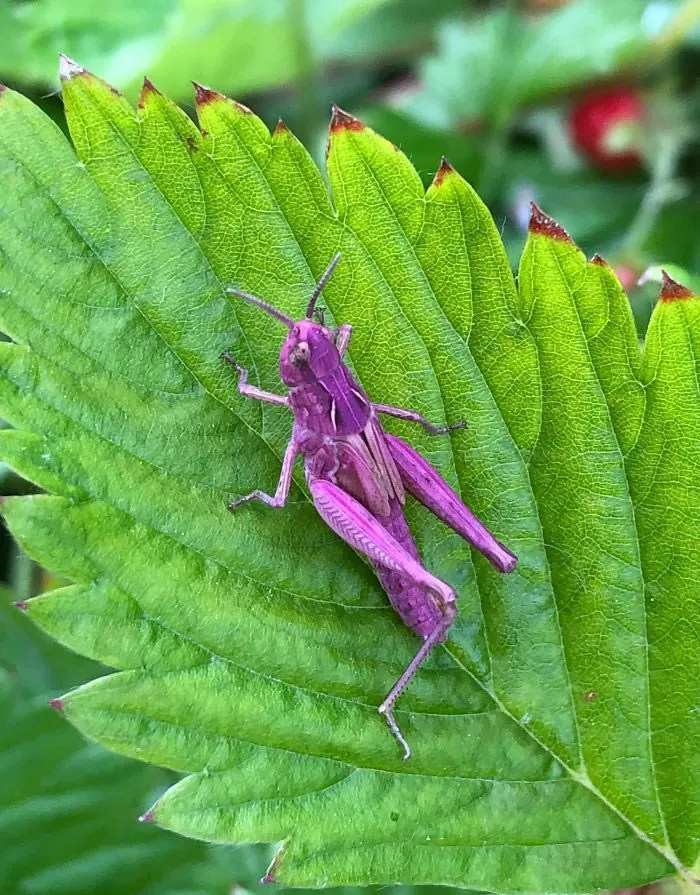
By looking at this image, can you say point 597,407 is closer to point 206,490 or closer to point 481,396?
point 481,396

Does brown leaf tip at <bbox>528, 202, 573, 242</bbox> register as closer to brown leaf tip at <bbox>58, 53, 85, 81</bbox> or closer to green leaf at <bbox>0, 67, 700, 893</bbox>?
green leaf at <bbox>0, 67, 700, 893</bbox>

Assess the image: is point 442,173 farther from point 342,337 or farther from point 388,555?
point 388,555

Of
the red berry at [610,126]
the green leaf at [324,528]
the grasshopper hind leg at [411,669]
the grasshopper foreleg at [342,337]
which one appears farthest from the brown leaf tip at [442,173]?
the red berry at [610,126]

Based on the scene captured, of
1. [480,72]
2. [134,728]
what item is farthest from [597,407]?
[480,72]

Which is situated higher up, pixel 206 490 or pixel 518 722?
pixel 206 490

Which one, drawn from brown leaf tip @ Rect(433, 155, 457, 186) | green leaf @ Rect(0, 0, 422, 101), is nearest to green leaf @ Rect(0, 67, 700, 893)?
brown leaf tip @ Rect(433, 155, 457, 186)

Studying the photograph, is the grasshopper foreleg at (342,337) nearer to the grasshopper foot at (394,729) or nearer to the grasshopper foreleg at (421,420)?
the grasshopper foreleg at (421,420)
